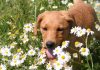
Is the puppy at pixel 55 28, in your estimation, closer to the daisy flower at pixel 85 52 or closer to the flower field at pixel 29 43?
the flower field at pixel 29 43

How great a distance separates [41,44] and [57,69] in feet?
5.07

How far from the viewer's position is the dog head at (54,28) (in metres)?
4.70

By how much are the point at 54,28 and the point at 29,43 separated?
469mm

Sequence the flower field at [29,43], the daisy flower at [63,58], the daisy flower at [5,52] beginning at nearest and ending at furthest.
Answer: the daisy flower at [63,58], the flower field at [29,43], the daisy flower at [5,52]

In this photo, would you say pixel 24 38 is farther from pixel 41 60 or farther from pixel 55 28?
pixel 41 60

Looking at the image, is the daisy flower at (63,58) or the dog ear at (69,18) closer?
the daisy flower at (63,58)

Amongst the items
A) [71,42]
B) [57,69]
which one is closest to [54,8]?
[71,42]

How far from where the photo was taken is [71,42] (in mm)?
4961

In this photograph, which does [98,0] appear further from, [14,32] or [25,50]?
[25,50]

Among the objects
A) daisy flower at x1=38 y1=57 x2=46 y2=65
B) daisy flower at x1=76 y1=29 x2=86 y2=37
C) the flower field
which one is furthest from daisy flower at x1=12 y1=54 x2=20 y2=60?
daisy flower at x1=76 y1=29 x2=86 y2=37

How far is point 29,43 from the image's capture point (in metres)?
5.10

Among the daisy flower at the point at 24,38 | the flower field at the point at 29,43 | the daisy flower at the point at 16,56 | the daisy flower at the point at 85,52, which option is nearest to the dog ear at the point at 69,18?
the flower field at the point at 29,43

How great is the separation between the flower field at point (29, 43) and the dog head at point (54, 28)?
14 cm

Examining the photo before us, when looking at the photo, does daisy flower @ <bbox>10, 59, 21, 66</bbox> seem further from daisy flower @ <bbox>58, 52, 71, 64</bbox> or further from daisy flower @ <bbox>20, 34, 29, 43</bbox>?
daisy flower @ <bbox>20, 34, 29, 43</bbox>
